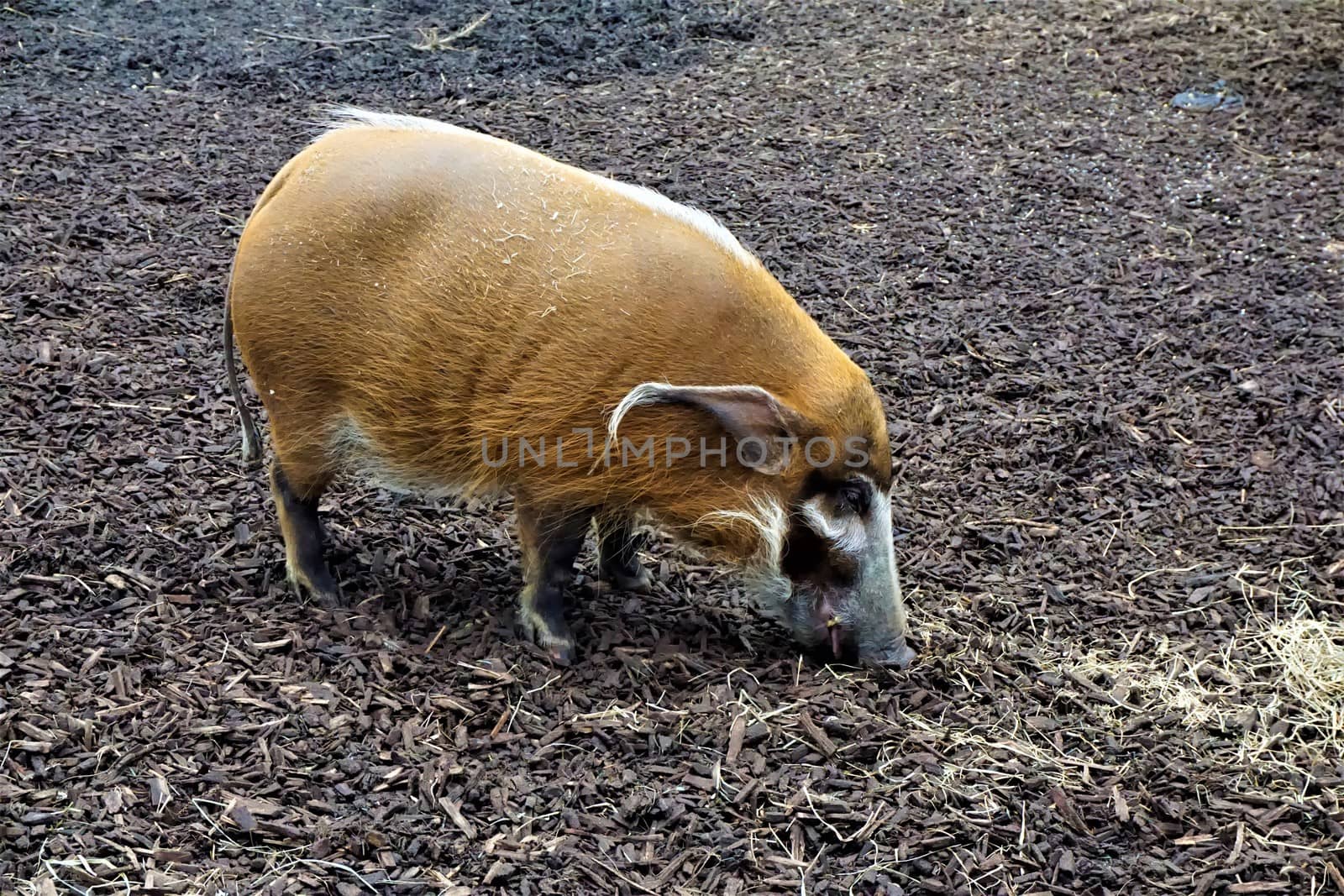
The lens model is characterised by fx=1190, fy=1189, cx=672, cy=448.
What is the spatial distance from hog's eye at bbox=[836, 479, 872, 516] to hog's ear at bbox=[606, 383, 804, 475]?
0.24 m

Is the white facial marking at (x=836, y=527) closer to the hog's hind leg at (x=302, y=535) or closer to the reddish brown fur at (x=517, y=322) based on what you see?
the reddish brown fur at (x=517, y=322)

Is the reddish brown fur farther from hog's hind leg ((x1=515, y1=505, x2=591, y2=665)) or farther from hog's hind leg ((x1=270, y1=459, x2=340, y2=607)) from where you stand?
hog's hind leg ((x1=270, y1=459, x2=340, y2=607))

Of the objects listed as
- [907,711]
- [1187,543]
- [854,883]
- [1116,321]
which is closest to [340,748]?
[854,883]

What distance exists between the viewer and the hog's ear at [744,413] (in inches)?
143

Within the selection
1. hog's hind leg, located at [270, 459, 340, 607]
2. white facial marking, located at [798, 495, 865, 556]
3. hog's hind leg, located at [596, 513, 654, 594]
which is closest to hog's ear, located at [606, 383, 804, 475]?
white facial marking, located at [798, 495, 865, 556]

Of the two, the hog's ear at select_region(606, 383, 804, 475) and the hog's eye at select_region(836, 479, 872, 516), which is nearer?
the hog's ear at select_region(606, 383, 804, 475)

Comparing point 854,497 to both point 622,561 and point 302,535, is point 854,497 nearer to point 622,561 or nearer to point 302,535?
point 622,561

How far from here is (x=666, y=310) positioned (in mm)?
3730

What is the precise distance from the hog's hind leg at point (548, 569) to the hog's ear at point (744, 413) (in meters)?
0.44

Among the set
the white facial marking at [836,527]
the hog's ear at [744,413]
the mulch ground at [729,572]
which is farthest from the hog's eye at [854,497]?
the mulch ground at [729,572]

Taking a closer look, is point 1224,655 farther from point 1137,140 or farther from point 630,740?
point 1137,140

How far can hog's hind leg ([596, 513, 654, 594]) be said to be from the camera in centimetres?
445

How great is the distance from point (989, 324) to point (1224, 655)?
8.26 ft

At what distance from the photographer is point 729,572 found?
439 centimetres
